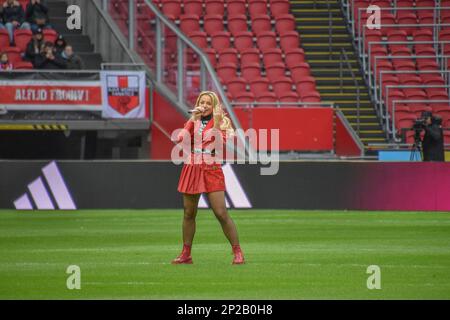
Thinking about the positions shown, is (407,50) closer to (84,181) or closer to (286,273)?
(84,181)

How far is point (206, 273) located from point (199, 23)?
21.1 metres

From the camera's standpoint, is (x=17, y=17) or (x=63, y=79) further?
(x=17, y=17)

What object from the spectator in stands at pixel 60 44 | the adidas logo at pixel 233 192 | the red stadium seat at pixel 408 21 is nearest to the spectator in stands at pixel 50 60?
the spectator in stands at pixel 60 44

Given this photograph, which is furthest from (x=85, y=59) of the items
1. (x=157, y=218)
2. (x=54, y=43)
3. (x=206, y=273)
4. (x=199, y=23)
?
(x=206, y=273)

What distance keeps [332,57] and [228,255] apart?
64.3 feet

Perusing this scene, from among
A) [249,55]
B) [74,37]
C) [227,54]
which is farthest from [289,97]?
[74,37]

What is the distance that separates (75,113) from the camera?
2977cm

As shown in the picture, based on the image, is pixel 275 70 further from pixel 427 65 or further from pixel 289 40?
pixel 427 65

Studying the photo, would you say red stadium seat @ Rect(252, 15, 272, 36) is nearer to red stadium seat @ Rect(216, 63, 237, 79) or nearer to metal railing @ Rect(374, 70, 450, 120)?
red stadium seat @ Rect(216, 63, 237, 79)

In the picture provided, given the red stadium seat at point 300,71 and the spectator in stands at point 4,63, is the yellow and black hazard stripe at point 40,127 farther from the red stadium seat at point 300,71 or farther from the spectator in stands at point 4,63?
the red stadium seat at point 300,71

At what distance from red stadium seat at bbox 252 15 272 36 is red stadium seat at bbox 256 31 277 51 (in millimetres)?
420

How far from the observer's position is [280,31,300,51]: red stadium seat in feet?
117

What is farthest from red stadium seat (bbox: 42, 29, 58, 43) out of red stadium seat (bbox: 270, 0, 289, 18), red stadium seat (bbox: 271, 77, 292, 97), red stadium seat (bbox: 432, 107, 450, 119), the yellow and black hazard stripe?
red stadium seat (bbox: 432, 107, 450, 119)

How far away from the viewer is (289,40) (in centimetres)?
3569
